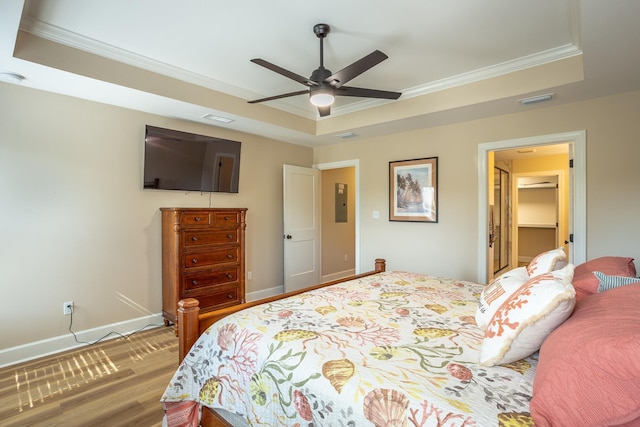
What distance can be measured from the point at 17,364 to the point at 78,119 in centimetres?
220

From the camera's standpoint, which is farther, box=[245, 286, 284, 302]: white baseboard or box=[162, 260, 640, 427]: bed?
box=[245, 286, 284, 302]: white baseboard

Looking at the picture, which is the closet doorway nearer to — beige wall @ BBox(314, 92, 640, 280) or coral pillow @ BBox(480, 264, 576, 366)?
beige wall @ BBox(314, 92, 640, 280)

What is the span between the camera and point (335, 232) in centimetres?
592

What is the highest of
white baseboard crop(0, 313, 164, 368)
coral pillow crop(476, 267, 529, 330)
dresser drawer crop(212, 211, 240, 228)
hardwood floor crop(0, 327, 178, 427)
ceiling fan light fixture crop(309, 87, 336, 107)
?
ceiling fan light fixture crop(309, 87, 336, 107)

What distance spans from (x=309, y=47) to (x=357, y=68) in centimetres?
71

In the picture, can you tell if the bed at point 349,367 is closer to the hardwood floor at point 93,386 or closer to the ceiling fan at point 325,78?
the hardwood floor at point 93,386

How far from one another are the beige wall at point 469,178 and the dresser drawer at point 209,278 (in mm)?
2005

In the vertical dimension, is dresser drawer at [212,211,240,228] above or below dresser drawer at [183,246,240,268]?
above

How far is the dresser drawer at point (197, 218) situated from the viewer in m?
3.28

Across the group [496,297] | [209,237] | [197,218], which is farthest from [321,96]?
[209,237]

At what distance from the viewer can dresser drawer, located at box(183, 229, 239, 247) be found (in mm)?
3320

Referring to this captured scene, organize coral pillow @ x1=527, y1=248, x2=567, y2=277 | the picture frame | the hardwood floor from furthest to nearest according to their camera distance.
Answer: the picture frame, the hardwood floor, coral pillow @ x1=527, y1=248, x2=567, y2=277

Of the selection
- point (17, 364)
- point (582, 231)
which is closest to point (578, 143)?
point (582, 231)

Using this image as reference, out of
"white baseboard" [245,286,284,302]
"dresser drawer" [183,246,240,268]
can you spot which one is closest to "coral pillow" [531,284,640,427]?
"dresser drawer" [183,246,240,268]
